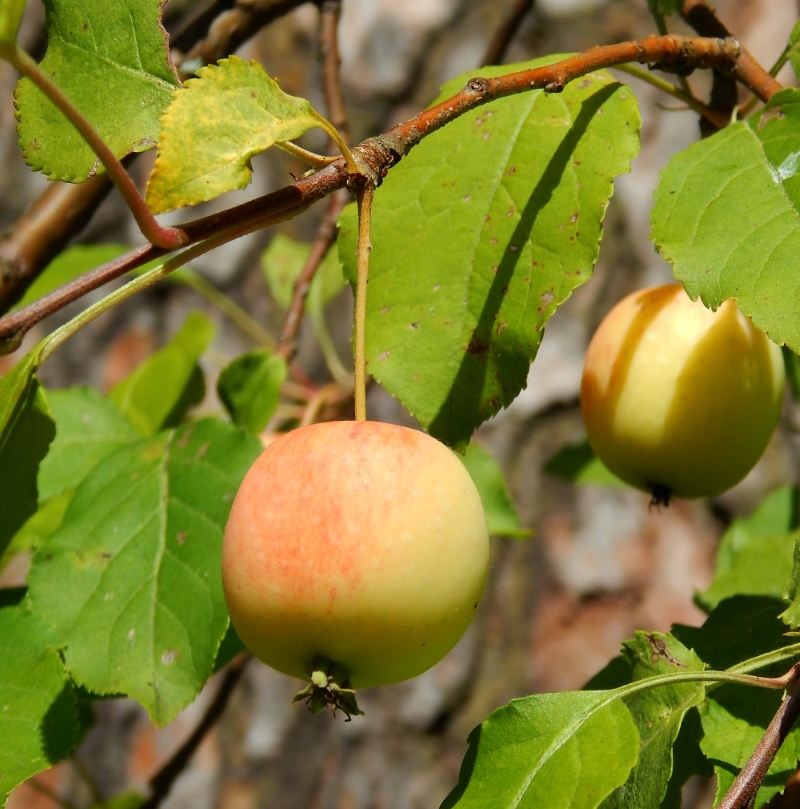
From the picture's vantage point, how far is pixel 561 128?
729 mm

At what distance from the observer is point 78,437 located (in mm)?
1092

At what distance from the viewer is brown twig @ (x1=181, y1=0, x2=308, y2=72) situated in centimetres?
120

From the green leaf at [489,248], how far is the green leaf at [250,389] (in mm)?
333

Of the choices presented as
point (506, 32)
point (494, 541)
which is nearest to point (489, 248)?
point (506, 32)

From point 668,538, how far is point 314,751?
1.04 meters

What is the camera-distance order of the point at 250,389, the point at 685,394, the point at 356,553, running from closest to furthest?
the point at 356,553
the point at 685,394
the point at 250,389

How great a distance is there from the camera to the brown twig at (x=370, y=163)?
521 millimetres

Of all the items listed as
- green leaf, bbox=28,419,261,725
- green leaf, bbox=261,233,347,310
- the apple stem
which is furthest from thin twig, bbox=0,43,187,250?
green leaf, bbox=261,233,347,310

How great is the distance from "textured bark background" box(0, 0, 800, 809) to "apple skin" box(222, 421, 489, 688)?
1671 mm

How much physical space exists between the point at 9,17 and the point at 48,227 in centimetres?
76

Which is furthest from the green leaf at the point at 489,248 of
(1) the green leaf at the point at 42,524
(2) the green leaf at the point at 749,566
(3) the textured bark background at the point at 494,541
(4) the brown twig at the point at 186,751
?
(3) the textured bark background at the point at 494,541

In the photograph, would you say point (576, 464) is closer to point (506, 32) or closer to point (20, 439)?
point (506, 32)

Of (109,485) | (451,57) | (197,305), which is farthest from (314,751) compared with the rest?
(451,57)

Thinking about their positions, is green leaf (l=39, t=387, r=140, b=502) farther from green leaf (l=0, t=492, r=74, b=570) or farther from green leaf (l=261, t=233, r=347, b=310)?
green leaf (l=261, t=233, r=347, b=310)
